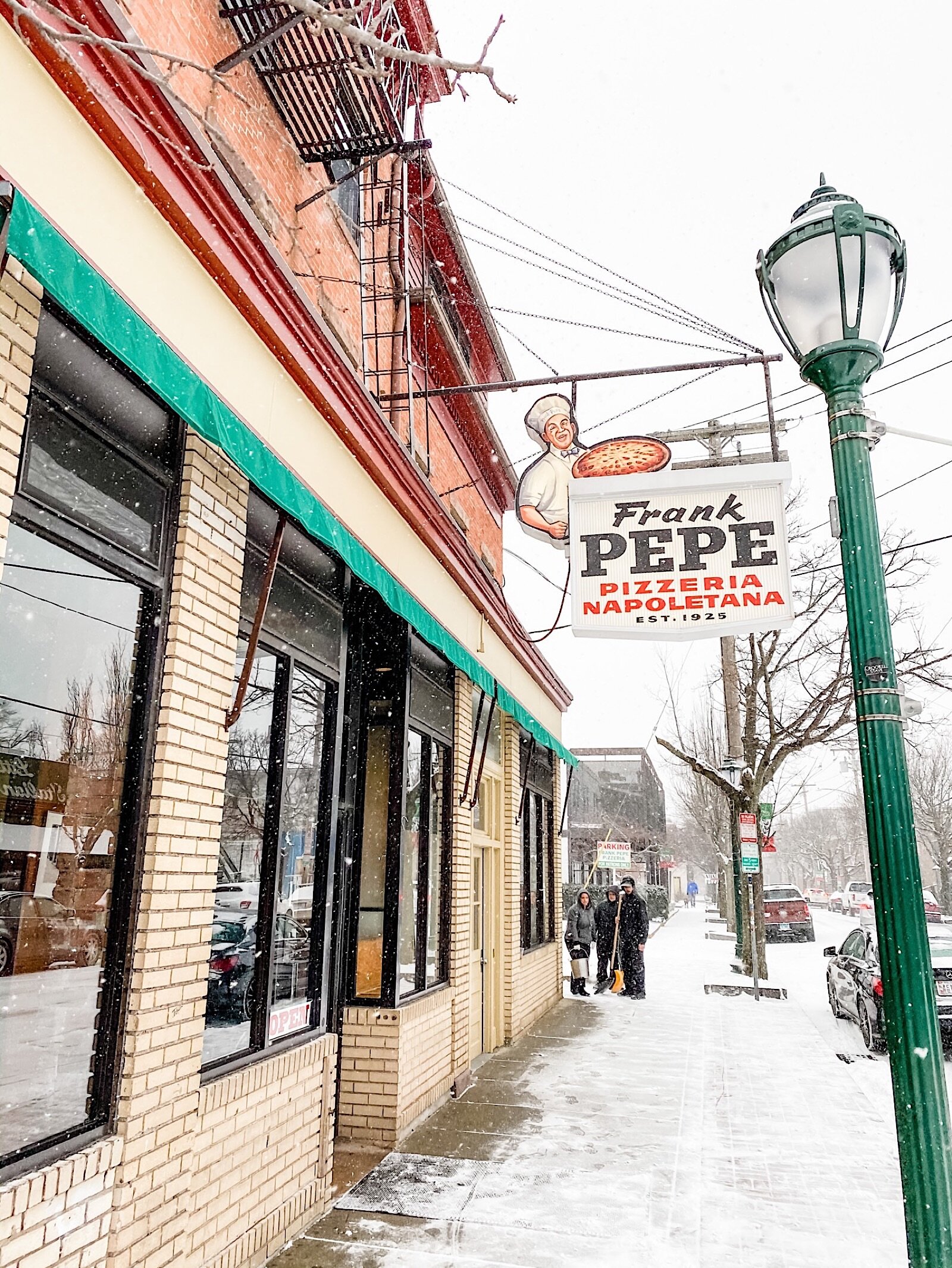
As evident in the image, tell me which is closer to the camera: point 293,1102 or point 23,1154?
point 23,1154

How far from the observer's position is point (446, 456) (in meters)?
10.9

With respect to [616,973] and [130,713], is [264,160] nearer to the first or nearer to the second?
[130,713]

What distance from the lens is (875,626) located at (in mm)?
3457

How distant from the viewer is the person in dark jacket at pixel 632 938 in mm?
14234

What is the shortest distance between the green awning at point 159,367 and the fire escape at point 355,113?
179cm

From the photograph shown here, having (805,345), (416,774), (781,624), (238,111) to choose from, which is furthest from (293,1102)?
(238,111)

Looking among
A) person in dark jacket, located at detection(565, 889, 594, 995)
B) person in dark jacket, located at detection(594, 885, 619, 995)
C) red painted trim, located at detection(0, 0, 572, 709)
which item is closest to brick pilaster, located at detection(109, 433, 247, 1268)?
red painted trim, located at detection(0, 0, 572, 709)

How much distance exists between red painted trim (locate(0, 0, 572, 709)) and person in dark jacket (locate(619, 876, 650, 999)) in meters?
10.2

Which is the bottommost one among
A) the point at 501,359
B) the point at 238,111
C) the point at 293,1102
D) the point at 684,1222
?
the point at 684,1222

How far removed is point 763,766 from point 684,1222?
14.2 metres

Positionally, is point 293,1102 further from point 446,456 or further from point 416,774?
point 446,456


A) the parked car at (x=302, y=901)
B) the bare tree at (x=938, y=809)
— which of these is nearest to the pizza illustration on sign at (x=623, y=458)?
the parked car at (x=302, y=901)

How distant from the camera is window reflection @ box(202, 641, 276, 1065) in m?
4.46

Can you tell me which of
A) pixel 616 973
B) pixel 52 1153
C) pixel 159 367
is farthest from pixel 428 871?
pixel 616 973
